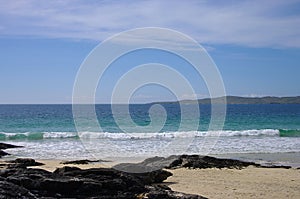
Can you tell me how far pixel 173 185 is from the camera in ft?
41.7

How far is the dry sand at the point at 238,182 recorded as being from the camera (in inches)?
451

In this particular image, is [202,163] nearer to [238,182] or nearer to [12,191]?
[238,182]

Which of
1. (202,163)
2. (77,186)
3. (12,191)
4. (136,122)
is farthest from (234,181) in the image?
(136,122)

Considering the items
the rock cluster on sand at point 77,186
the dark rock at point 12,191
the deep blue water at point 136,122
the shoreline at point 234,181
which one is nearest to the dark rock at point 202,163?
the shoreline at point 234,181

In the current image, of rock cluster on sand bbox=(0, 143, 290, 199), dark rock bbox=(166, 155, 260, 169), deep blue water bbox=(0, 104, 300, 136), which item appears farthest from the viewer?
deep blue water bbox=(0, 104, 300, 136)

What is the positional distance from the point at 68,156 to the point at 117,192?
51.1 ft

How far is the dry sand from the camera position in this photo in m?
11.4

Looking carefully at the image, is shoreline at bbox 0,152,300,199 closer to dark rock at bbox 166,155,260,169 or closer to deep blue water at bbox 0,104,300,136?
dark rock at bbox 166,155,260,169

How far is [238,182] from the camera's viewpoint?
13.5 metres

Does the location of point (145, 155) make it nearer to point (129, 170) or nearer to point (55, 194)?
point (129, 170)

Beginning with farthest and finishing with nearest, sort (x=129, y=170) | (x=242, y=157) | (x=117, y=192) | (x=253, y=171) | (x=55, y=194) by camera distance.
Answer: (x=242, y=157) < (x=253, y=171) < (x=129, y=170) < (x=117, y=192) < (x=55, y=194)

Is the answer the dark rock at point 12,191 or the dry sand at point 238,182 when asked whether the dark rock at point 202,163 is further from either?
the dark rock at point 12,191

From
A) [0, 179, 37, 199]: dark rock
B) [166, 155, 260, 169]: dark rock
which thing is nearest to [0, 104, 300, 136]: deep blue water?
[166, 155, 260, 169]: dark rock

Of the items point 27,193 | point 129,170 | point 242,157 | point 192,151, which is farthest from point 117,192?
point 192,151
